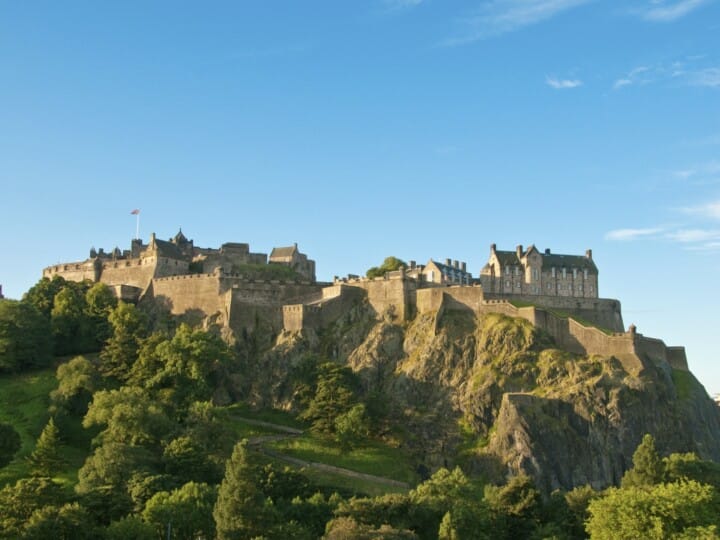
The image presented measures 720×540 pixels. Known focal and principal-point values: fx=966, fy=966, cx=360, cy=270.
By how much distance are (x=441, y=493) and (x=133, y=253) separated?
201 feet

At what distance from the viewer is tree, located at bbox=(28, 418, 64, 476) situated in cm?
7650

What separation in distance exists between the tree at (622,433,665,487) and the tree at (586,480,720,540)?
26.1 feet

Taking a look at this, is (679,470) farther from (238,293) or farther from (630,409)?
(238,293)

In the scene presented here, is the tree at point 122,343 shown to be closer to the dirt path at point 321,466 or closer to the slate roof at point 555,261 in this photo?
the dirt path at point 321,466

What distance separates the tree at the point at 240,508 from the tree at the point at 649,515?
870 inches

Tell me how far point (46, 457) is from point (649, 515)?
4595 cm

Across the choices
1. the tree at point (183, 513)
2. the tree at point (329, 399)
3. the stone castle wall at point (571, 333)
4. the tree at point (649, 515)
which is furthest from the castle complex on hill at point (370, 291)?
the tree at point (183, 513)

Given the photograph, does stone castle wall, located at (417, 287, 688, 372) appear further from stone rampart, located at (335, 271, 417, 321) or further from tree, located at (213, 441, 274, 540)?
tree, located at (213, 441, 274, 540)

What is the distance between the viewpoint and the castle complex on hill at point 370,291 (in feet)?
313

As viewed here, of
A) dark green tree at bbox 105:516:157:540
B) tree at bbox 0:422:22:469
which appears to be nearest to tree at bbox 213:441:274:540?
dark green tree at bbox 105:516:157:540

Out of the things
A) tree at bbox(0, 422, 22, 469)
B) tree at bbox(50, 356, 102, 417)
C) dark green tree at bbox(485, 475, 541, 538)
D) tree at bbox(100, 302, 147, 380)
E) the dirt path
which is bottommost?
dark green tree at bbox(485, 475, 541, 538)

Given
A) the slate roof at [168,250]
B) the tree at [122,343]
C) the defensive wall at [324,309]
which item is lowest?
the tree at [122,343]

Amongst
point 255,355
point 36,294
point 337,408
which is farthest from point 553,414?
point 36,294

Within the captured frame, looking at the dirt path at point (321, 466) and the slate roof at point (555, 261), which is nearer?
the dirt path at point (321, 466)
